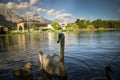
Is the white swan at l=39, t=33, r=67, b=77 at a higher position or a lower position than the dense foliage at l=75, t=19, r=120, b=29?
lower

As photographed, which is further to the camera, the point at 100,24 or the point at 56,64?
the point at 100,24

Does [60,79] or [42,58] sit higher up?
[42,58]

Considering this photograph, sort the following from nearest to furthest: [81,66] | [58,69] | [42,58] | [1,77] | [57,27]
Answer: [58,69] < [1,77] < [42,58] < [81,66] < [57,27]

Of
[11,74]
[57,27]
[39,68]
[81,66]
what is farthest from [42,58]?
[57,27]

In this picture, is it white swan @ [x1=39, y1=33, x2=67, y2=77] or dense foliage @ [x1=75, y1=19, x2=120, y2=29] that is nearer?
white swan @ [x1=39, y1=33, x2=67, y2=77]

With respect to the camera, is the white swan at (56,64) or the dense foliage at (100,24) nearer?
the white swan at (56,64)

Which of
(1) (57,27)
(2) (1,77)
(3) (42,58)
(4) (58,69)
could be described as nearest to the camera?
(4) (58,69)

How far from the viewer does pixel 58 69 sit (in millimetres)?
8414

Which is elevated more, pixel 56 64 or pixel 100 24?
pixel 100 24

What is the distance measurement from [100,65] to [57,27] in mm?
123010

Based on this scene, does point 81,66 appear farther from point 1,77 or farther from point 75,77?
point 1,77

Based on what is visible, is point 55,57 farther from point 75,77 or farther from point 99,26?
point 99,26

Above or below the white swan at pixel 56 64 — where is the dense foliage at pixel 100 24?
above

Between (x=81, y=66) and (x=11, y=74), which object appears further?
(x=81, y=66)
